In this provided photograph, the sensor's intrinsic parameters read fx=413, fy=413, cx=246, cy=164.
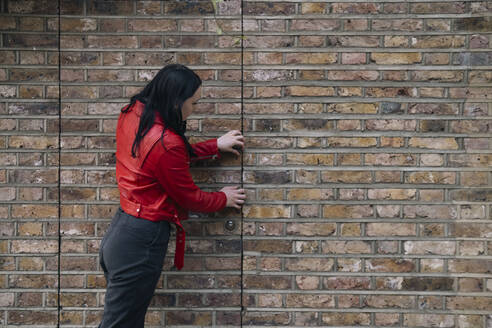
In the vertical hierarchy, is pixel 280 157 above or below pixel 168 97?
below

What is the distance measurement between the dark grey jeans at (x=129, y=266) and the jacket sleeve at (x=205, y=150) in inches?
19.3

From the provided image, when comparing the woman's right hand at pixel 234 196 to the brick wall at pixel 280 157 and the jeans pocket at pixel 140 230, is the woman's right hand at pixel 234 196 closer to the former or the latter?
the brick wall at pixel 280 157

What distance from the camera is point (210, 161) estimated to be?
2.64 metres

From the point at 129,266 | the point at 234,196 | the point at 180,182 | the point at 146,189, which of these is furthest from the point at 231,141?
the point at 129,266

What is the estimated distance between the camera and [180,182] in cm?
224

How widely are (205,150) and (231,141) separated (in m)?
0.17

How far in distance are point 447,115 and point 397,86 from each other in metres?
0.36

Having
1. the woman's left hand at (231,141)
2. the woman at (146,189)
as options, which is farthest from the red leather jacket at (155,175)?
the woman's left hand at (231,141)

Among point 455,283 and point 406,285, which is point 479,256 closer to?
point 455,283

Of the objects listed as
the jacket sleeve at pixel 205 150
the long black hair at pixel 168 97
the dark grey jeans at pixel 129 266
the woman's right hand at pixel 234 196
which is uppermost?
the long black hair at pixel 168 97

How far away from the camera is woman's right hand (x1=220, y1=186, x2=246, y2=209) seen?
2.50 meters

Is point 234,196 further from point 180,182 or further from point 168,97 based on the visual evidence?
point 168,97

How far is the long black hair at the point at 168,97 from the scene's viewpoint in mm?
2219

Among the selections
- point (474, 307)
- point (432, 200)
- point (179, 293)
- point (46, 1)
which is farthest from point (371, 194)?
point (46, 1)
